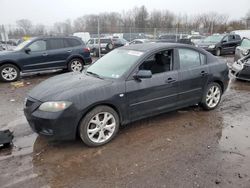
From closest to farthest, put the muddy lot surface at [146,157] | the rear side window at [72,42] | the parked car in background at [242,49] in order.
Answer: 1. the muddy lot surface at [146,157]
2. the rear side window at [72,42]
3. the parked car in background at [242,49]

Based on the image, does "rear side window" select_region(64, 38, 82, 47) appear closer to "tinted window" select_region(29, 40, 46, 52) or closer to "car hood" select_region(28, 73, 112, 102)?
"tinted window" select_region(29, 40, 46, 52)

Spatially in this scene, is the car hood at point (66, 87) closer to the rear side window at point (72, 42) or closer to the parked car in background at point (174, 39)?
the rear side window at point (72, 42)

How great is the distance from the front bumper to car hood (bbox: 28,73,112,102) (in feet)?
0.59

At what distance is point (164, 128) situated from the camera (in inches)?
179

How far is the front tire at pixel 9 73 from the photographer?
888 centimetres

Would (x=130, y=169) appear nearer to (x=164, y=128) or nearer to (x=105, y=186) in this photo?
(x=105, y=186)

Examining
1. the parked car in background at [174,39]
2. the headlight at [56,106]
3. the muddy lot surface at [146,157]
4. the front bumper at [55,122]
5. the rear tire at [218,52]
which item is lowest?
the muddy lot surface at [146,157]

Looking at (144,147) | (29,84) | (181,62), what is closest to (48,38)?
(29,84)

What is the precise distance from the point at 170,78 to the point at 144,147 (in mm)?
1459

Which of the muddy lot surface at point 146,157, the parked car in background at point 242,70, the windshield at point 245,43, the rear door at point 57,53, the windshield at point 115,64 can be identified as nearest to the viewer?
the muddy lot surface at point 146,157

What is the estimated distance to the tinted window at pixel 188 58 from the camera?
475 cm

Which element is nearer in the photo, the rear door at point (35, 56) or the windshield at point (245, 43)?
the rear door at point (35, 56)

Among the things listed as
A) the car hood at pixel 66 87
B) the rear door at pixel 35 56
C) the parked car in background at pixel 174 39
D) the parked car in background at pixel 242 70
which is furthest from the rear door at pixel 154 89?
the parked car in background at pixel 174 39

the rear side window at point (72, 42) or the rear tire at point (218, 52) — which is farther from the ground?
the rear side window at point (72, 42)
